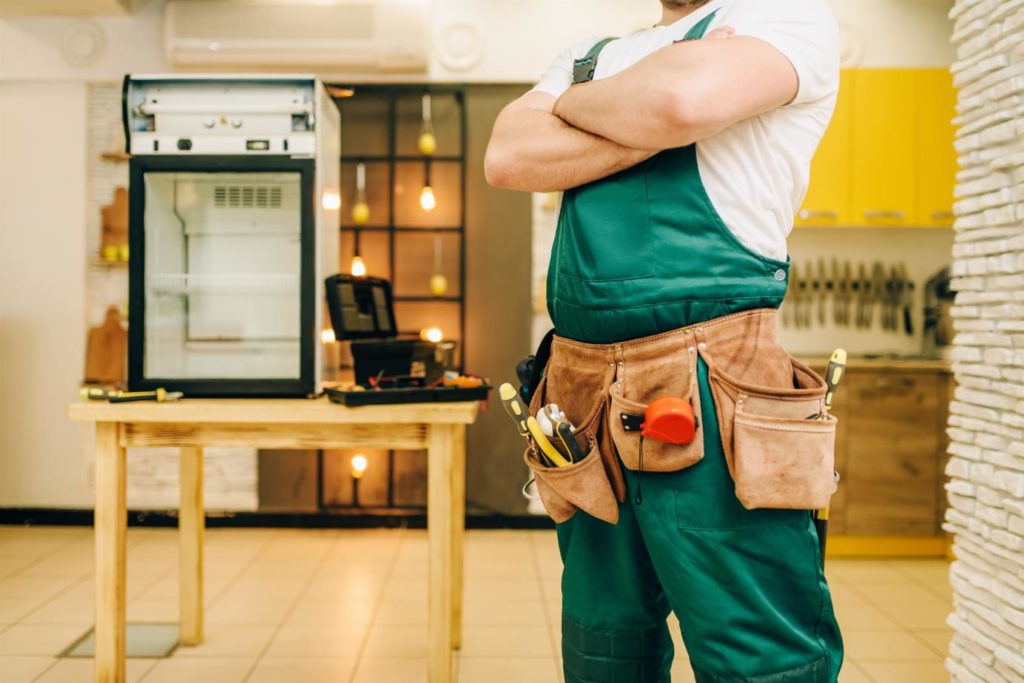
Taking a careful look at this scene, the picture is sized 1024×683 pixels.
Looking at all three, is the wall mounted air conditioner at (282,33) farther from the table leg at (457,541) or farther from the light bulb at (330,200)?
the table leg at (457,541)

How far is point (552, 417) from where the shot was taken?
118 cm

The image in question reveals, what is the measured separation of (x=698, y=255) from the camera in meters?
1.09

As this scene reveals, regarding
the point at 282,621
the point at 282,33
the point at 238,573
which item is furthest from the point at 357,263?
the point at 282,621

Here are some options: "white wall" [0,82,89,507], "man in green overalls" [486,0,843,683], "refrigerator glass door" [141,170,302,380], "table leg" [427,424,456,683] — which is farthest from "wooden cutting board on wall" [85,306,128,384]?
"man in green overalls" [486,0,843,683]

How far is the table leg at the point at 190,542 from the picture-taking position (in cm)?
248

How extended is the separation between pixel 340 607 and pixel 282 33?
2790 mm

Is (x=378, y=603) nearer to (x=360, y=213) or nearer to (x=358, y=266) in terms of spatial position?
(x=358, y=266)

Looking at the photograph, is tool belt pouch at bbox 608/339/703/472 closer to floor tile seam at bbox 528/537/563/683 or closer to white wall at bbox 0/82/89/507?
floor tile seam at bbox 528/537/563/683

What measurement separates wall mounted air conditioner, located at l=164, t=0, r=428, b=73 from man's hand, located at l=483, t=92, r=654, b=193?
113 inches

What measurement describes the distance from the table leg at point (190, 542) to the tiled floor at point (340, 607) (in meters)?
0.10

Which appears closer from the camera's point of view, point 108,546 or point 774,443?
point 774,443

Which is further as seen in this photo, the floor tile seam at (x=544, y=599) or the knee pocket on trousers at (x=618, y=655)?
the floor tile seam at (x=544, y=599)

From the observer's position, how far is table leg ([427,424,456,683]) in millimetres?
1943

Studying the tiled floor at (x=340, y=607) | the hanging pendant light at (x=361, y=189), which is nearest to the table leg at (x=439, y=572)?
the tiled floor at (x=340, y=607)
